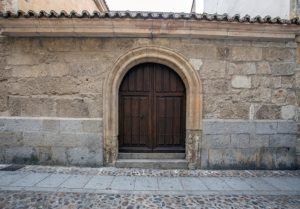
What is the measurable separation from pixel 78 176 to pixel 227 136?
10.2 feet

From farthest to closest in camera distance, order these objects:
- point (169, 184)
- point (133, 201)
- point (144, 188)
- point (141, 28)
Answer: point (141, 28) → point (169, 184) → point (144, 188) → point (133, 201)

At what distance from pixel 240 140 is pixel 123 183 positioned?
102 inches

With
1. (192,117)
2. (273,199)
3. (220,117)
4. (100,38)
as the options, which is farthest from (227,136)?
(100,38)

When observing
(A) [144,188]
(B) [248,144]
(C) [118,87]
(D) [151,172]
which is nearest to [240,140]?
(B) [248,144]

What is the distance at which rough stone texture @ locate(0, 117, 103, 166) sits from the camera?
163 inches

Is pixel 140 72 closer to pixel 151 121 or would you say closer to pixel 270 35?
pixel 151 121

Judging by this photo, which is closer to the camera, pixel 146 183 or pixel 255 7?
pixel 146 183

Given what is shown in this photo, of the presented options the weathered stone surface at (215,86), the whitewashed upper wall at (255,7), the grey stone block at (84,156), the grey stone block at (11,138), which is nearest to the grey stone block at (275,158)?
the weathered stone surface at (215,86)

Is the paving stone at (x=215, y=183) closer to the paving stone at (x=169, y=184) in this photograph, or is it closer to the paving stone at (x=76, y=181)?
the paving stone at (x=169, y=184)

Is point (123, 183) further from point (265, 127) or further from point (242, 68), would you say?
point (242, 68)

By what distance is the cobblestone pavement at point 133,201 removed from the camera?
2.75 metres

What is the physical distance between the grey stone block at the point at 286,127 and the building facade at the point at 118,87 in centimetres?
2

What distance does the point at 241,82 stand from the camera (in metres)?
4.23

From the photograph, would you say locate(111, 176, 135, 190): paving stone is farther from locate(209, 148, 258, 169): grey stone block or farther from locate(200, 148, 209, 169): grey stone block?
locate(209, 148, 258, 169): grey stone block
